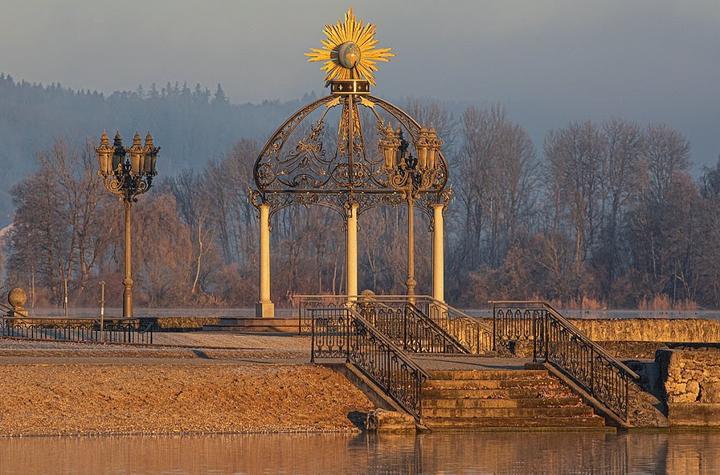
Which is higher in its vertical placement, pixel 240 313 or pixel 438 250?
pixel 438 250

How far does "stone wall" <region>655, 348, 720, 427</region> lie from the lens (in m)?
29.3

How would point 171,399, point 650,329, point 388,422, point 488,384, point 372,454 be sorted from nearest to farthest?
1. point 372,454
2. point 388,422
3. point 171,399
4. point 488,384
5. point 650,329

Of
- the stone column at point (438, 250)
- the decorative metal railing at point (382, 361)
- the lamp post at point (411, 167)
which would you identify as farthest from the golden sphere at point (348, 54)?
the decorative metal railing at point (382, 361)

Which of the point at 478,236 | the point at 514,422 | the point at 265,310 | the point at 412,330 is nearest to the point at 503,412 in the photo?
the point at 514,422

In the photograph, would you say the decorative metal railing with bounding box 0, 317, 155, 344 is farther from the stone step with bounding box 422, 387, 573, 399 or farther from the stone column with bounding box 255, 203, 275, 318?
the stone step with bounding box 422, 387, 573, 399

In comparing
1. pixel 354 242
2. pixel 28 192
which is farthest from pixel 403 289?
pixel 354 242

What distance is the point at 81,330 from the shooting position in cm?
4128

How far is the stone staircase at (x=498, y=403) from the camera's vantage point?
1141 inches

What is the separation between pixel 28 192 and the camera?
338 ft

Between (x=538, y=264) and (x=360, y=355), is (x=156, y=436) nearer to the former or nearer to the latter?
(x=360, y=355)

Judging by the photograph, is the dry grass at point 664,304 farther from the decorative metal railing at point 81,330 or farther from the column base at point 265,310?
the decorative metal railing at point 81,330

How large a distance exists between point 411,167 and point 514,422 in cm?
1698

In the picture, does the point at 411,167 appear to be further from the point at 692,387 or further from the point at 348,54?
the point at 692,387

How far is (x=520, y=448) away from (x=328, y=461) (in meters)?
3.60
